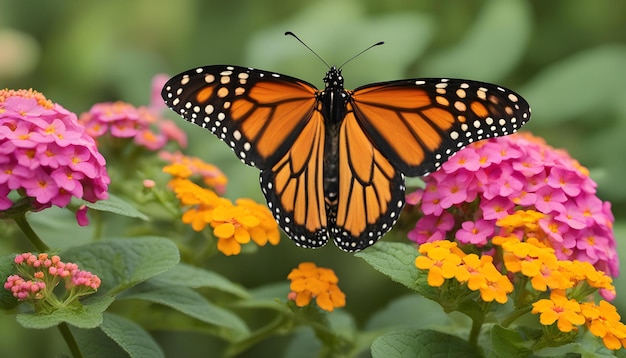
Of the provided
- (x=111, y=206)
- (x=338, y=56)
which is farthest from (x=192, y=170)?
(x=338, y=56)

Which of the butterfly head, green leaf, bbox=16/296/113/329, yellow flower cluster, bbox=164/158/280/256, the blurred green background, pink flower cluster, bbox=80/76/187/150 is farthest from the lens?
the blurred green background

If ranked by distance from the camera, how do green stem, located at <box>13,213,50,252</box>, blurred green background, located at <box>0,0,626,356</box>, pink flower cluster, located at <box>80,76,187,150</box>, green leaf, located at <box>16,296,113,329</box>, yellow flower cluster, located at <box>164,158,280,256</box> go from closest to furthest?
green leaf, located at <box>16,296,113,329</box>, green stem, located at <box>13,213,50,252</box>, yellow flower cluster, located at <box>164,158,280,256</box>, pink flower cluster, located at <box>80,76,187,150</box>, blurred green background, located at <box>0,0,626,356</box>

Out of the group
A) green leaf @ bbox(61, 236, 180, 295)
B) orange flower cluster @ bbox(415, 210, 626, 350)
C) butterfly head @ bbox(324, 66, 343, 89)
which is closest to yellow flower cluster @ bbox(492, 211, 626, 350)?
orange flower cluster @ bbox(415, 210, 626, 350)

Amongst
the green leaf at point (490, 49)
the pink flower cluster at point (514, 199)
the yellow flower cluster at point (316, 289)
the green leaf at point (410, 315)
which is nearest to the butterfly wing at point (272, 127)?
the yellow flower cluster at point (316, 289)

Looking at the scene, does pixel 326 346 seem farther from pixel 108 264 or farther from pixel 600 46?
pixel 600 46

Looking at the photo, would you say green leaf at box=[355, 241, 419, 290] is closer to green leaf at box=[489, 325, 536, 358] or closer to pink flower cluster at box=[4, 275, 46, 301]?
green leaf at box=[489, 325, 536, 358]

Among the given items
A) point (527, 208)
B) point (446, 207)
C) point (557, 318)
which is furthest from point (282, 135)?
point (557, 318)

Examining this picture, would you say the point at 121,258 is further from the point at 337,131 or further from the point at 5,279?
the point at 337,131
